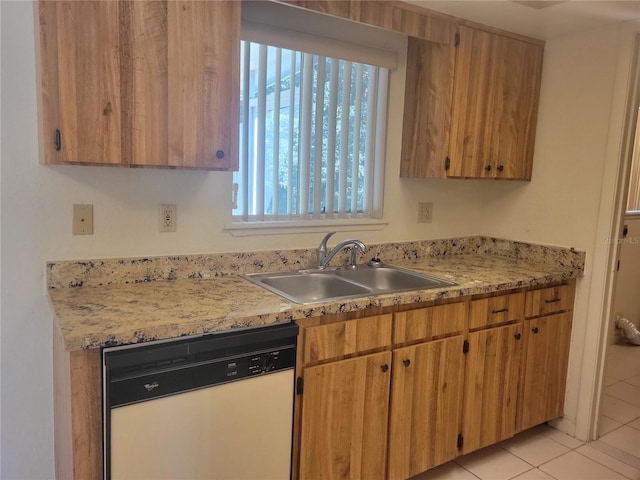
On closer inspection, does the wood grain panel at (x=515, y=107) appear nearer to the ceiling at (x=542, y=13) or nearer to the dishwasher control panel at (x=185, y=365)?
the ceiling at (x=542, y=13)

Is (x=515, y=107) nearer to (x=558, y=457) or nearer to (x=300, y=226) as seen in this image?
(x=300, y=226)

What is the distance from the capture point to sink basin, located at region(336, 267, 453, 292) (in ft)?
7.75

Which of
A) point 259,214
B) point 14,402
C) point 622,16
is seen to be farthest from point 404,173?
point 14,402

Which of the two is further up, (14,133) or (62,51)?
(62,51)

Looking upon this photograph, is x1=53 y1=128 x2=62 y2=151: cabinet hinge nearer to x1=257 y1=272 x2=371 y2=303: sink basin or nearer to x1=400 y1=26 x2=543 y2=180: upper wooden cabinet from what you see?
x1=257 y1=272 x2=371 y2=303: sink basin

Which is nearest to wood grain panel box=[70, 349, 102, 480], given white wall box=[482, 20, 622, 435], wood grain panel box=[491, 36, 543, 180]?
wood grain panel box=[491, 36, 543, 180]

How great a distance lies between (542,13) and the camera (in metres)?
2.28

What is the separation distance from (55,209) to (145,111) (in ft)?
1.75

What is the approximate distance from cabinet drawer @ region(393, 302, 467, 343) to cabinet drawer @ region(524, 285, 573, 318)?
0.48 meters

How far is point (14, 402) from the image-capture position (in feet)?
5.93

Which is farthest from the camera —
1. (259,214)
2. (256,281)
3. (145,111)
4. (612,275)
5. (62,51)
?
(612,275)

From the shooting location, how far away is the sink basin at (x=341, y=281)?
220cm

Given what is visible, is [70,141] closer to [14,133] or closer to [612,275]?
[14,133]

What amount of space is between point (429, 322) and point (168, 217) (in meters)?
1.17
